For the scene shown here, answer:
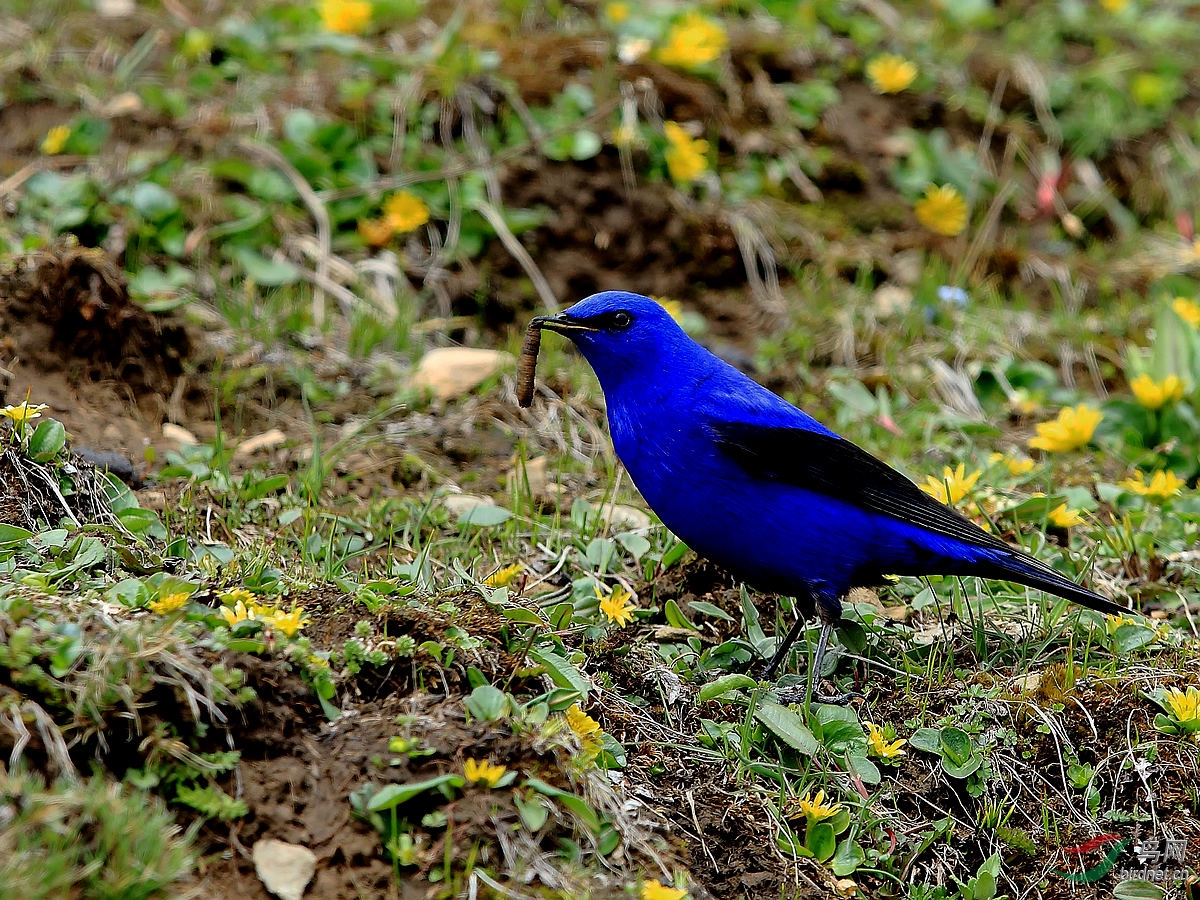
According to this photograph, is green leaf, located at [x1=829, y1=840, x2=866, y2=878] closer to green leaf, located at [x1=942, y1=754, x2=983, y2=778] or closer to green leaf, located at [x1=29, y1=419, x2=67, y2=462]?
green leaf, located at [x1=942, y1=754, x2=983, y2=778]

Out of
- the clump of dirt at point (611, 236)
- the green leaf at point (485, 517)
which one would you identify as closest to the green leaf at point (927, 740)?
the green leaf at point (485, 517)

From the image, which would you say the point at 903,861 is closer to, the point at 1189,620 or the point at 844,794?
the point at 844,794

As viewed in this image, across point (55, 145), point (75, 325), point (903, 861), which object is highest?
point (55, 145)

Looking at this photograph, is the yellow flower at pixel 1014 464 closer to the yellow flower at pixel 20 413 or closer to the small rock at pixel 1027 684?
the small rock at pixel 1027 684

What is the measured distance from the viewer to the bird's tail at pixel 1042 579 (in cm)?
387

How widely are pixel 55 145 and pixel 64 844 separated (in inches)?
176

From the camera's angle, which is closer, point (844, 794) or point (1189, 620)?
point (844, 794)

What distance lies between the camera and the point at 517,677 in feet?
10.7

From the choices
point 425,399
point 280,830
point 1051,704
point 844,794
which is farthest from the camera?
point 425,399

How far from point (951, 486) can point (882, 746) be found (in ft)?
4.31

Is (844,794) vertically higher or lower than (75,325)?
lower

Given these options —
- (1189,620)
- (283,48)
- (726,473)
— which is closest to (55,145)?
(283,48)

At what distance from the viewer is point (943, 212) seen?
709 cm

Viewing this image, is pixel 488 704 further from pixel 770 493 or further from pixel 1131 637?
pixel 1131 637
